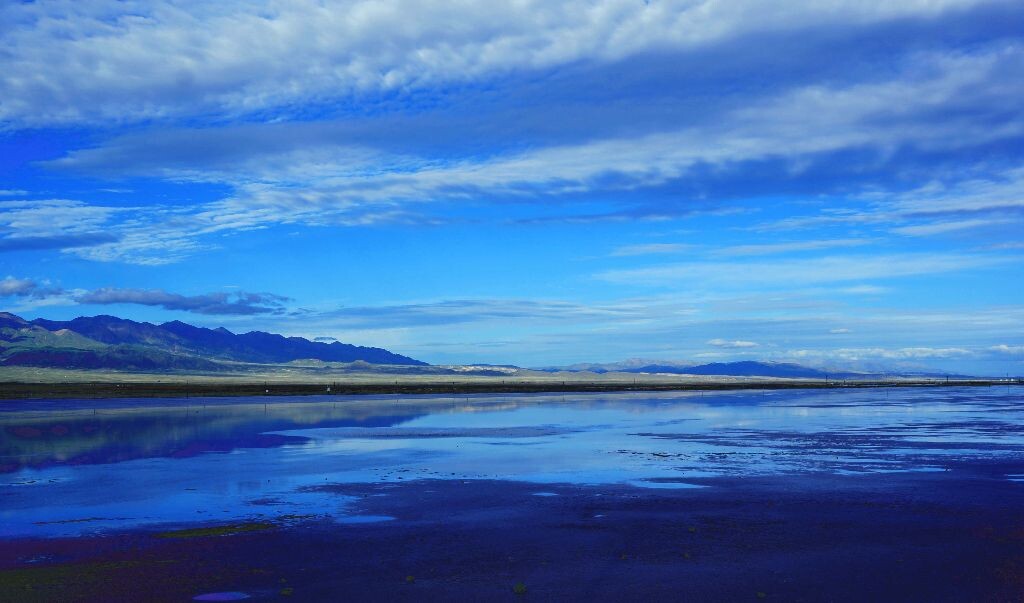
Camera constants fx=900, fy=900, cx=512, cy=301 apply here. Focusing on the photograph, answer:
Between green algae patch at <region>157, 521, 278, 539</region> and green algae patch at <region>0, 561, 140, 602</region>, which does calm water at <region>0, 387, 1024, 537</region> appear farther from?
green algae patch at <region>0, 561, 140, 602</region>

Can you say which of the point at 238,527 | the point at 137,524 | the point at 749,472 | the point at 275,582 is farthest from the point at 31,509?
the point at 749,472

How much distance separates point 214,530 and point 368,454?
16.1 metres

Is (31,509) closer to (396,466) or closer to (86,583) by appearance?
(86,583)

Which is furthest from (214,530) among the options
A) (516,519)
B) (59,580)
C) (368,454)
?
(368,454)

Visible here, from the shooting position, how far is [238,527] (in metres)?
18.4

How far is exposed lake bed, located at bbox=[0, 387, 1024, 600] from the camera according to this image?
13.9 metres

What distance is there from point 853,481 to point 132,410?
6064 centimetres

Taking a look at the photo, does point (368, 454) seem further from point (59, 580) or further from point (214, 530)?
point (59, 580)

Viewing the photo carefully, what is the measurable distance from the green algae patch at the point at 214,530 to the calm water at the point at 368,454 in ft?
3.38

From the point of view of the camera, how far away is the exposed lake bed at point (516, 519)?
13930mm

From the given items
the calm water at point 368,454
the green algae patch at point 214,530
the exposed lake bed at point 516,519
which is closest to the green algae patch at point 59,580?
the exposed lake bed at point 516,519

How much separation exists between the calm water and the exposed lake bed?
16cm

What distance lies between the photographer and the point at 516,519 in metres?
19.5

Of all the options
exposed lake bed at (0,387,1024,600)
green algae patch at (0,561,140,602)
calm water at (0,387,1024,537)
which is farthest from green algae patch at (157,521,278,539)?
green algae patch at (0,561,140,602)
